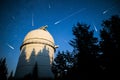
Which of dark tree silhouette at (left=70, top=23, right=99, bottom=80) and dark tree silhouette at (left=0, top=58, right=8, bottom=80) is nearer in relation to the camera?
dark tree silhouette at (left=70, top=23, right=99, bottom=80)

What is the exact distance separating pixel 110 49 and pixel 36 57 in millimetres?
15159

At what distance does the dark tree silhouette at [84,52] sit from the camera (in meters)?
12.7

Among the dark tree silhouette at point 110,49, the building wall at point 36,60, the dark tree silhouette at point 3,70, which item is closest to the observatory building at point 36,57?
the building wall at point 36,60

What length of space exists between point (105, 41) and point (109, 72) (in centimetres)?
426

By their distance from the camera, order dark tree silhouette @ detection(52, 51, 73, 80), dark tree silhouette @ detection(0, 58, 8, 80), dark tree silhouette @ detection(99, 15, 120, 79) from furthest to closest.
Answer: dark tree silhouette @ detection(0, 58, 8, 80) < dark tree silhouette @ detection(52, 51, 73, 80) < dark tree silhouette @ detection(99, 15, 120, 79)

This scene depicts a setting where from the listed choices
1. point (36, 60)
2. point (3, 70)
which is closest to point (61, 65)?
point (36, 60)

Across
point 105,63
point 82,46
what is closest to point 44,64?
point 82,46

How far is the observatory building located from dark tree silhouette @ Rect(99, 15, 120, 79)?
12.8 meters

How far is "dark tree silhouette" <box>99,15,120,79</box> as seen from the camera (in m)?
11.0

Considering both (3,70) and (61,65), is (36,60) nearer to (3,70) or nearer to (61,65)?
(61,65)

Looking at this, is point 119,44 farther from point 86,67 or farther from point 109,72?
point 86,67

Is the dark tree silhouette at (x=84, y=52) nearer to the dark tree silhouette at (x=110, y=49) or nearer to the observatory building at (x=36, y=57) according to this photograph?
the dark tree silhouette at (x=110, y=49)

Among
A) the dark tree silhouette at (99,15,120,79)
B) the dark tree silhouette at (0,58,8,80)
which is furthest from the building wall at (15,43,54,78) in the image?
the dark tree silhouette at (99,15,120,79)

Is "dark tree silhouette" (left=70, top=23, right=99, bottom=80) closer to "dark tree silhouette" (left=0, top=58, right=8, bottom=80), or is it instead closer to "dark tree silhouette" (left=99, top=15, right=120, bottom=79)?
"dark tree silhouette" (left=99, top=15, right=120, bottom=79)
